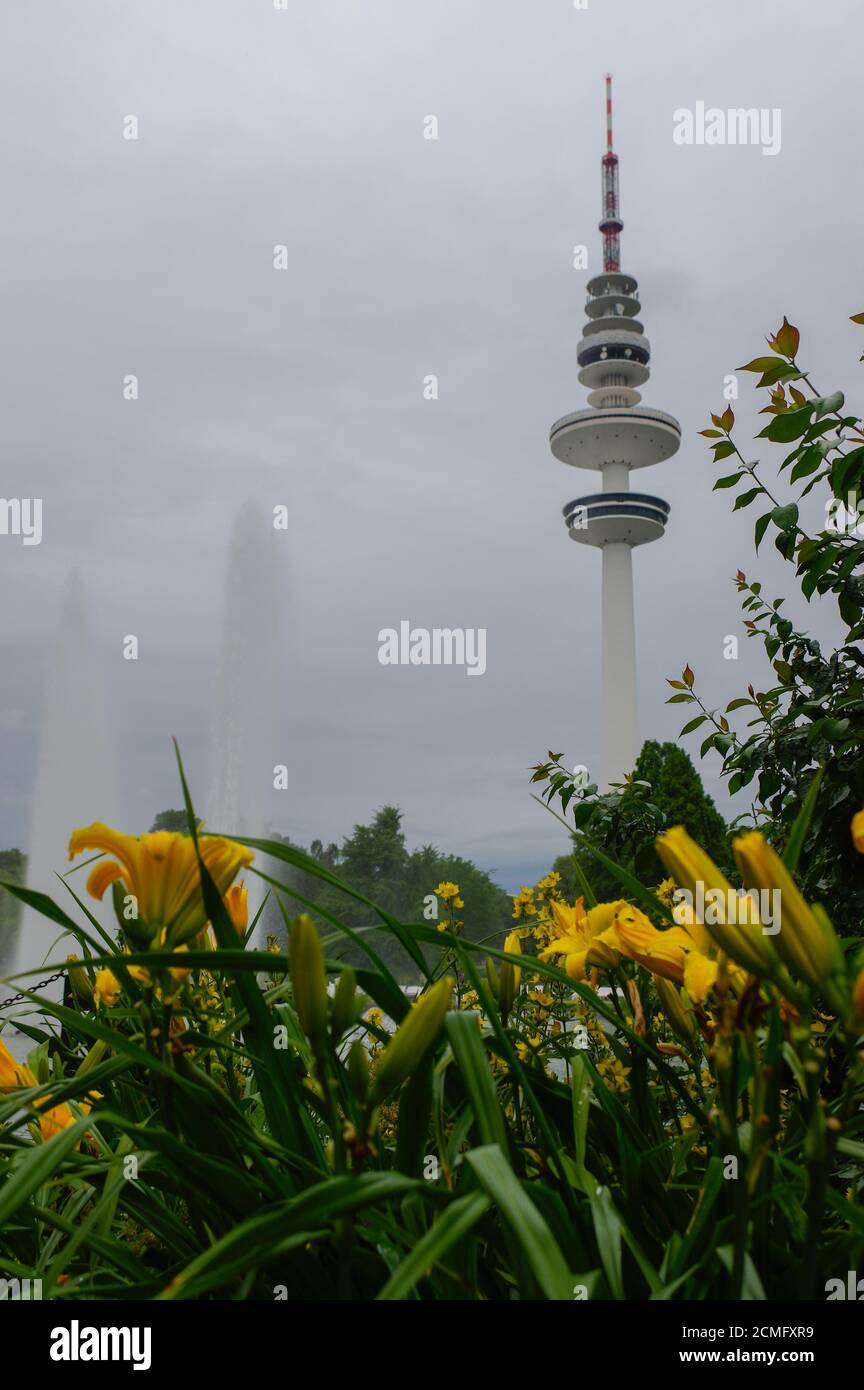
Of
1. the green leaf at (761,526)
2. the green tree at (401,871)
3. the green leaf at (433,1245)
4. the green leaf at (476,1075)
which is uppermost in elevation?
the green tree at (401,871)

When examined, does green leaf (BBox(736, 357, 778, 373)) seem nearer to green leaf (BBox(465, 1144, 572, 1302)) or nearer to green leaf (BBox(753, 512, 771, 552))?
green leaf (BBox(753, 512, 771, 552))

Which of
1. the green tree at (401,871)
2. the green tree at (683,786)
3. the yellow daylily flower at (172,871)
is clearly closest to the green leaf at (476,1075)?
the yellow daylily flower at (172,871)

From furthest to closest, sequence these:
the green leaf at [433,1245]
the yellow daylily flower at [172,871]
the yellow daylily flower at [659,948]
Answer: the yellow daylily flower at [659,948] < the yellow daylily flower at [172,871] < the green leaf at [433,1245]

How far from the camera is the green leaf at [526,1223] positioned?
0.64m

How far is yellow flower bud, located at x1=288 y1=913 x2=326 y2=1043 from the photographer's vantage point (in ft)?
2.36

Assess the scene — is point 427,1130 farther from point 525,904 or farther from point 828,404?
point 525,904

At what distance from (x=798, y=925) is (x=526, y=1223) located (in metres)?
0.26

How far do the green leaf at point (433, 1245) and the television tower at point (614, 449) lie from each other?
47803 mm

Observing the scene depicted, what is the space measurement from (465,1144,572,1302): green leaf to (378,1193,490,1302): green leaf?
0.02 metres

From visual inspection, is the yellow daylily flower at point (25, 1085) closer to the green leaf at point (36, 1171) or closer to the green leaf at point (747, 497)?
the green leaf at point (36, 1171)

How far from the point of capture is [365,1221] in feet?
3.19

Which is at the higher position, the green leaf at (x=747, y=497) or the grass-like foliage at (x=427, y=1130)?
the green leaf at (x=747, y=497)

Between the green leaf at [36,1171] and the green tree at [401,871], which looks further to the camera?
the green tree at [401,871]

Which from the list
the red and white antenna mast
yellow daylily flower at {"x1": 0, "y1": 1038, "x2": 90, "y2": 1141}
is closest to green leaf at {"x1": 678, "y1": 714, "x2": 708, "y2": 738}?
yellow daylily flower at {"x1": 0, "y1": 1038, "x2": 90, "y2": 1141}
